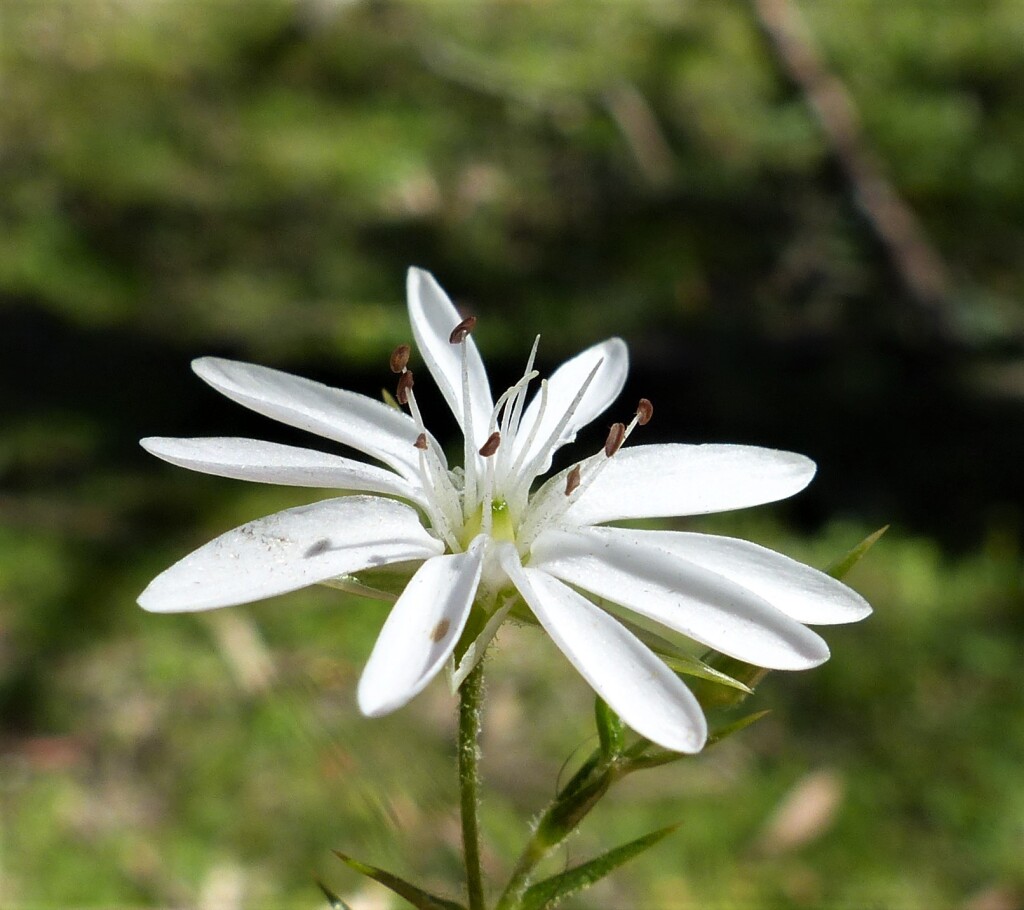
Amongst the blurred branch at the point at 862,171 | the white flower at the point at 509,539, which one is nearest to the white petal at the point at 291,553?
the white flower at the point at 509,539

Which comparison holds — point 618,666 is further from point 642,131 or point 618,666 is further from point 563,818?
point 642,131

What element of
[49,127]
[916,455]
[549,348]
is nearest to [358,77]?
[49,127]

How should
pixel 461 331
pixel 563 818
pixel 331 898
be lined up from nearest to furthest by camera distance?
pixel 331 898
pixel 563 818
pixel 461 331

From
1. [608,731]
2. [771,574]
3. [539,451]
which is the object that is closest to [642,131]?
[539,451]

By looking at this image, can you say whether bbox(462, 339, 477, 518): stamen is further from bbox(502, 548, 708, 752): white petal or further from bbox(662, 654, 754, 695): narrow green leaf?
bbox(662, 654, 754, 695): narrow green leaf

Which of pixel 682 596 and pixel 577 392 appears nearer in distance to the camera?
pixel 682 596

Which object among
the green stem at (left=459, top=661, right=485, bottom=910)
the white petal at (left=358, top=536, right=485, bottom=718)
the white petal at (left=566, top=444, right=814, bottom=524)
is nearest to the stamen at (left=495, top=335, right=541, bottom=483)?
the white petal at (left=566, top=444, right=814, bottom=524)

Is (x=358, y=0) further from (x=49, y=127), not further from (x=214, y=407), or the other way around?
(x=214, y=407)

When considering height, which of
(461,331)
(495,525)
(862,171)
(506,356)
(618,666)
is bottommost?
(618,666)
